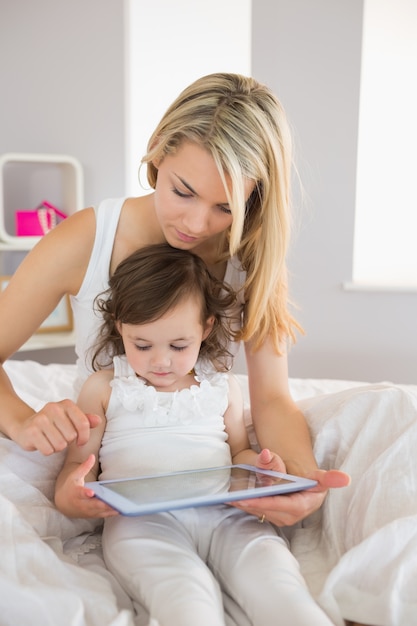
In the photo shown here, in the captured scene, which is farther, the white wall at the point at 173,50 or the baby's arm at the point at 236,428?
the white wall at the point at 173,50

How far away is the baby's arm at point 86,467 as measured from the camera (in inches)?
41.5

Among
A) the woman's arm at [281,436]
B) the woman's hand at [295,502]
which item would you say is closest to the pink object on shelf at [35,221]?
the woman's arm at [281,436]

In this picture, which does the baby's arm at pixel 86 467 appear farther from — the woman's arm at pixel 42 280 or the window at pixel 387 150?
the window at pixel 387 150

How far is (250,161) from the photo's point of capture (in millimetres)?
1260

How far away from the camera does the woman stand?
1.22 metres

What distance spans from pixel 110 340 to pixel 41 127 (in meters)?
2.34

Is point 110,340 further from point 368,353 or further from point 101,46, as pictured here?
point 101,46

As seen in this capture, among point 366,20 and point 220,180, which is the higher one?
point 366,20

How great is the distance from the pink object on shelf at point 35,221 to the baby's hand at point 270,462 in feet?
7.46

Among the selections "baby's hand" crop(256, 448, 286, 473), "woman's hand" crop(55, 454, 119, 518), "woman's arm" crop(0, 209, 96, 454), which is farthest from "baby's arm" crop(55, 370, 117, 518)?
"baby's hand" crop(256, 448, 286, 473)

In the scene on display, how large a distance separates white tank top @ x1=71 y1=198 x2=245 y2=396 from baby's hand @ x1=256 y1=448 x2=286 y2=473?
0.33 meters

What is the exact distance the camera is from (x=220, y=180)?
123 cm

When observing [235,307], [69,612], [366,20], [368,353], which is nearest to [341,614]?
[69,612]

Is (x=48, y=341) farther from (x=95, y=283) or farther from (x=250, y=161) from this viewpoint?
(x=250, y=161)
